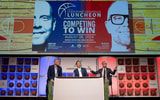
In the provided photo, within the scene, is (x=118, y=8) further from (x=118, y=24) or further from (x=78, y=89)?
(x=78, y=89)

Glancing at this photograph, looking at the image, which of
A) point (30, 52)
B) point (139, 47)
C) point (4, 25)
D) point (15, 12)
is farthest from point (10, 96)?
point (139, 47)

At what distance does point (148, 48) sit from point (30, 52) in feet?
11.1

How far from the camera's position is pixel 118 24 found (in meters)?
5.01

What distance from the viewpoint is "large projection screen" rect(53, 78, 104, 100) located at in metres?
1.66

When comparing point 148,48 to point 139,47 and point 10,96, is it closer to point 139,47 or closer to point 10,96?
point 139,47

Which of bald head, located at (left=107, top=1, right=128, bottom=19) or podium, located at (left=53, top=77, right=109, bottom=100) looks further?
bald head, located at (left=107, top=1, right=128, bottom=19)

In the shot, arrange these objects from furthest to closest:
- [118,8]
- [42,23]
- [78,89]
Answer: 1. [118,8]
2. [42,23]
3. [78,89]

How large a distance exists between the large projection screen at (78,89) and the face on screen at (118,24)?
10.8 feet

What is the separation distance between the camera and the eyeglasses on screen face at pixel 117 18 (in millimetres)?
5023

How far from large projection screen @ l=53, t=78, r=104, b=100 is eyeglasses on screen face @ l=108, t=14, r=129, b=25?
3.59 meters

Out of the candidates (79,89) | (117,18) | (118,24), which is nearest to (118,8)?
(117,18)

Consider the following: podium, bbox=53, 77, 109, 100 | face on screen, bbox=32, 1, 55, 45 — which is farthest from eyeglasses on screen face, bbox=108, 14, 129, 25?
podium, bbox=53, 77, 109, 100

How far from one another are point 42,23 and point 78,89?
12.1 ft

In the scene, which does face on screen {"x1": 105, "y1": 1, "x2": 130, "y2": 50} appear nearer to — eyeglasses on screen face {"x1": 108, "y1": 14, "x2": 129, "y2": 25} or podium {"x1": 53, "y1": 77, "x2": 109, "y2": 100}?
eyeglasses on screen face {"x1": 108, "y1": 14, "x2": 129, "y2": 25}
